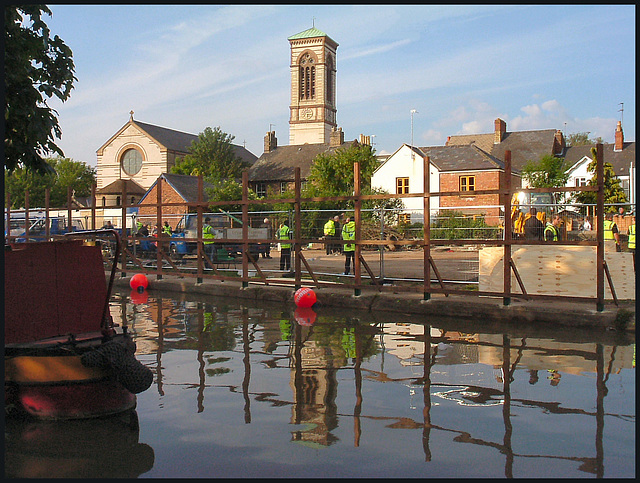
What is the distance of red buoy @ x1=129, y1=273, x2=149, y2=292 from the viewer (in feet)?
58.5

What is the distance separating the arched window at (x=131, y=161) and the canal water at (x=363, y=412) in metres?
76.3

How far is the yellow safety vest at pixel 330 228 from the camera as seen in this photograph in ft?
60.1

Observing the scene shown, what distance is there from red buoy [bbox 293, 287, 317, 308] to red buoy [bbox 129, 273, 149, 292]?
5744 millimetres

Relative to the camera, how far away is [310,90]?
11538cm

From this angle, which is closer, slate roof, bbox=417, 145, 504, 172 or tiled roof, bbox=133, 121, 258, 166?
slate roof, bbox=417, 145, 504, 172

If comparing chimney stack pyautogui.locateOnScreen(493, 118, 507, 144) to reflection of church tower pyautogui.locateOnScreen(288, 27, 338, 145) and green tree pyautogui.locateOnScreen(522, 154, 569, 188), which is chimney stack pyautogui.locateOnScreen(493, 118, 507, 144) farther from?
reflection of church tower pyautogui.locateOnScreen(288, 27, 338, 145)

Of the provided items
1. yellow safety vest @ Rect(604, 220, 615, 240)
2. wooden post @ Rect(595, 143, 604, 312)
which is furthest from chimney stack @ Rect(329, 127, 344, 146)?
wooden post @ Rect(595, 143, 604, 312)

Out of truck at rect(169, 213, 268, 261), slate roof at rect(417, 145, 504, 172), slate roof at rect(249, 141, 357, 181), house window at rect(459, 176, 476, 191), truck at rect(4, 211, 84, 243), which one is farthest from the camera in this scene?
slate roof at rect(249, 141, 357, 181)

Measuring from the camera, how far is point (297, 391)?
7207mm

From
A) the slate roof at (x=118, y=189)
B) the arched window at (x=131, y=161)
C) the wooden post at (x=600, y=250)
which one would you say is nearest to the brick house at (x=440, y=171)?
the slate roof at (x=118, y=189)

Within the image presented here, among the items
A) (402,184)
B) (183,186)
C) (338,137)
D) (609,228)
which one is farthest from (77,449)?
(338,137)

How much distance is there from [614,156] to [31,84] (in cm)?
6735

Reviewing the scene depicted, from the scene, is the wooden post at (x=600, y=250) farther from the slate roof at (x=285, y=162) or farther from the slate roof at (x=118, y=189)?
the slate roof at (x=118, y=189)

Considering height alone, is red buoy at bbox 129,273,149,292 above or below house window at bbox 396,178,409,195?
below
